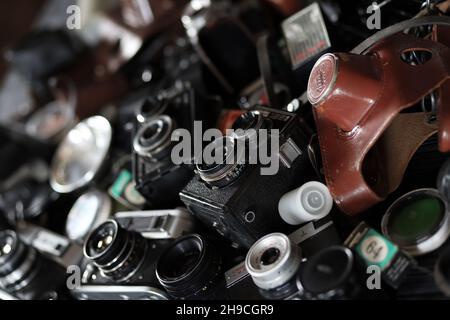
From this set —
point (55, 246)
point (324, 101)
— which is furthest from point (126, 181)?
point (324, 101)

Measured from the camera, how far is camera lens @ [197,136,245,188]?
1155mm

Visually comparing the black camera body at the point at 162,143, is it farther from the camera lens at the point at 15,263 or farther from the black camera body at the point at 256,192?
the camera lens at the point at 15,263

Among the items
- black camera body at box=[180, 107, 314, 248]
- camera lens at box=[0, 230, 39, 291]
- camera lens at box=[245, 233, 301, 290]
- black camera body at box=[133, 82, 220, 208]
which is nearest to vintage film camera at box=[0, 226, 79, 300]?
camera lens at box=[0, 230, 39, 291]

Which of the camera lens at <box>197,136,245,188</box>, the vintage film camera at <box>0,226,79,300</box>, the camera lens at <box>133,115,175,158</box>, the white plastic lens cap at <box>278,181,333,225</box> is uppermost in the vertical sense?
the camera lens at <box>197,136,245,188</box>

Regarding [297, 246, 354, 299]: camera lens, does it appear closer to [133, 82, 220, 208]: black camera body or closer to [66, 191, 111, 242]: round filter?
[133, 82, 220, 208]: black camera body

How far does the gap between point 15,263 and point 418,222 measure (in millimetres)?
994

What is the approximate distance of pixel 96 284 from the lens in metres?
1.38

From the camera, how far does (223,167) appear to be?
1154 mm

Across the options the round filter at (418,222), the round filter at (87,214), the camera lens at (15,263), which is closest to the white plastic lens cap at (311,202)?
the round filter at (418,222)

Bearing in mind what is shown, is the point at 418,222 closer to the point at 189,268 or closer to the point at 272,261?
the point at 272,261

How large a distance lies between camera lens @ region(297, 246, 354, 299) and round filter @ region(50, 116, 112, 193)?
0.93 metres

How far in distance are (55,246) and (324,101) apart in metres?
0.90

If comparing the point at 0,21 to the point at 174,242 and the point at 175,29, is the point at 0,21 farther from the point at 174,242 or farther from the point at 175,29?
the point at 174,242

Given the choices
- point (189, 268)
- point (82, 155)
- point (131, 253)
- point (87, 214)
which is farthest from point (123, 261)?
point (82, 155)
